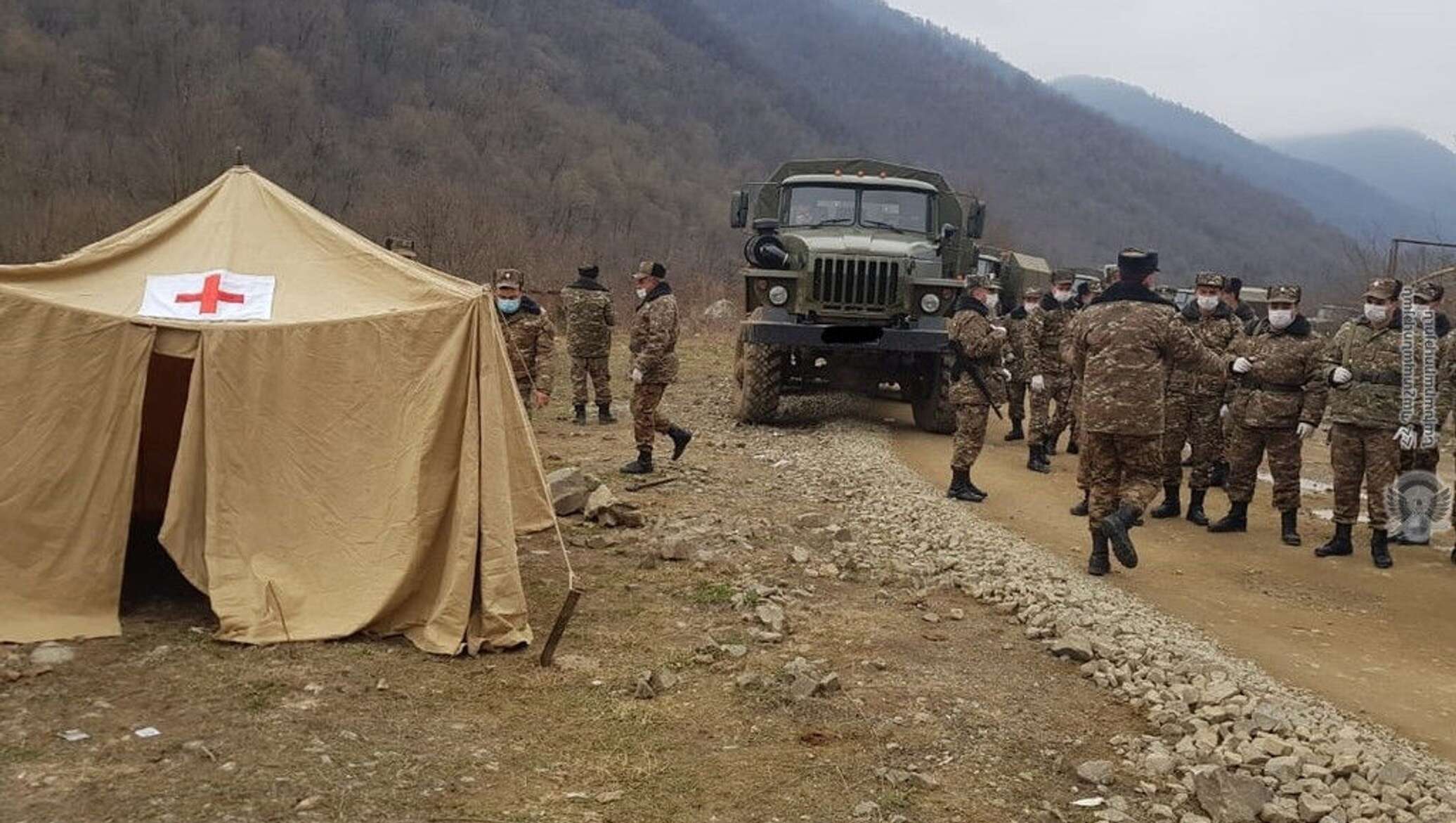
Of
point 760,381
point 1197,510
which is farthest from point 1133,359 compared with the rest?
point 760,381

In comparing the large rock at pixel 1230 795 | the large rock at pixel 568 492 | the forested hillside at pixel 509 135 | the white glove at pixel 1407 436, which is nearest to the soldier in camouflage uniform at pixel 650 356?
the large rock at pixel 568 492

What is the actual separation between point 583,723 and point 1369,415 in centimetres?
562

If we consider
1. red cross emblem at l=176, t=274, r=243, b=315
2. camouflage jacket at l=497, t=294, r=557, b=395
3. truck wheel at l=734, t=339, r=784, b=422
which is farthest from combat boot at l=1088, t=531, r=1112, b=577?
camouflage jacket at l=497, t=294, r=557, b=395

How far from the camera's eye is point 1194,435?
350 inches

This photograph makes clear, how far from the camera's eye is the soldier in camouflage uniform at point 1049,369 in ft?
34.0

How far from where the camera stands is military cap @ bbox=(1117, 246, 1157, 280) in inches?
261

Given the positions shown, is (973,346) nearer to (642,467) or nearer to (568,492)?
(642,467)

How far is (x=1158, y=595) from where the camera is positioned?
6.32m

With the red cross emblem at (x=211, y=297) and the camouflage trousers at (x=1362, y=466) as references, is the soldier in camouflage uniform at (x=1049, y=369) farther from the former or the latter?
the red cross emblem at (x=211, y=297)

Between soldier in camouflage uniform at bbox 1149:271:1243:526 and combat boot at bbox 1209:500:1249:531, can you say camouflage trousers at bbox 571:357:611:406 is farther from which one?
combat boot at bbox 1209:500:1249:531

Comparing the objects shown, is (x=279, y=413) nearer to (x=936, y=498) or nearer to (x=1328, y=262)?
(x=936, y=498)

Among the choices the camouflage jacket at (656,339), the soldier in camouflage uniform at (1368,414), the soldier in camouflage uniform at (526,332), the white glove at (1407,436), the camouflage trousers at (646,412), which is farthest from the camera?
the soldier in camouflage uniform at (526,332)

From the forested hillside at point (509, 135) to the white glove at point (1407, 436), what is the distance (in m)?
22.5

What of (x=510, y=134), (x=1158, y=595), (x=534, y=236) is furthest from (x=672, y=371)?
(x=510, y=134)
